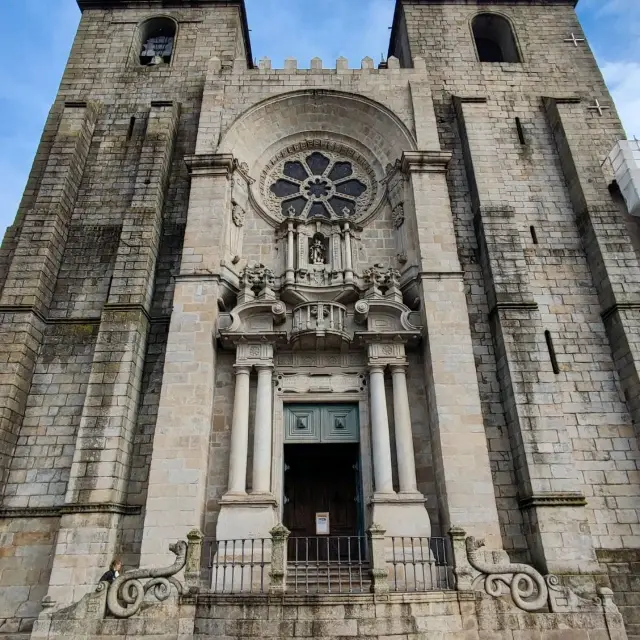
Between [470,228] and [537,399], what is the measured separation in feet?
16.5

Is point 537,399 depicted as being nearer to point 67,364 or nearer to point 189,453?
point 189,453

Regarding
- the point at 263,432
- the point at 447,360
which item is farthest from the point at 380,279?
the point at 263,432

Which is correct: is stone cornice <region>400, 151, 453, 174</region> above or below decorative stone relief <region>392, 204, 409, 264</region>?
above

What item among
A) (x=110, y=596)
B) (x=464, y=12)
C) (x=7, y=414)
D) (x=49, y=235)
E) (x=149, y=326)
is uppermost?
(x=464, y=12)

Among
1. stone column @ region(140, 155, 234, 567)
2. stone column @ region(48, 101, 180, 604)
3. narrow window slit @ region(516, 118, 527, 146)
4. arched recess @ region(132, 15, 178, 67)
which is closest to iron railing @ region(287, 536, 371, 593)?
stone column @ region(140, 155, 234, 567)

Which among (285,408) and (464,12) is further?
(464,12)

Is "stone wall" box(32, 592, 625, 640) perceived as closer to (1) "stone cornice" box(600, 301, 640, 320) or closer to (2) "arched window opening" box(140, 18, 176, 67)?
(1) "stone cornice" box(600, 301, 640, 320)

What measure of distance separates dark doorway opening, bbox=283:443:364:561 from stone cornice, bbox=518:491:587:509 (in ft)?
10.9

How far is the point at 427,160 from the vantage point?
43.5ft

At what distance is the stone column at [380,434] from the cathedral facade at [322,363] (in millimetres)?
60

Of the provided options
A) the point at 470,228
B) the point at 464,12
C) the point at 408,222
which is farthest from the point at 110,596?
the point at 464,12

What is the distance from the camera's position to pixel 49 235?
40.5 feet

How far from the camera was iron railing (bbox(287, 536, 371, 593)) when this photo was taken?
804 cm

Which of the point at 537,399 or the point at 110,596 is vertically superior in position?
the point at 537,399
